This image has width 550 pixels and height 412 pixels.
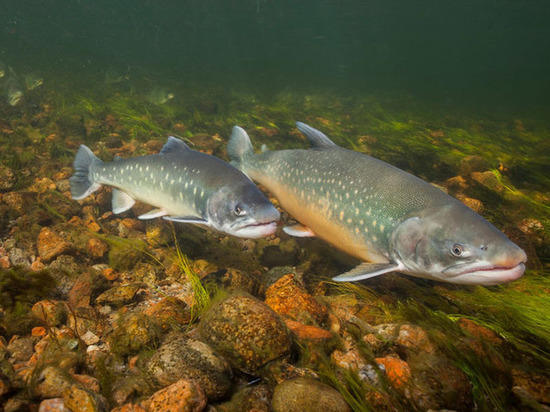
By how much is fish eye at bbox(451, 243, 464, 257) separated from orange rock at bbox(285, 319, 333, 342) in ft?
4.52

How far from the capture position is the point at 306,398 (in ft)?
6.04

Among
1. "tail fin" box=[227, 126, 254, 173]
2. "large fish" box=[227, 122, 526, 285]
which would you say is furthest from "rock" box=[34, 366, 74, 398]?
"tail fin" box=[227, 126, 254, 173]

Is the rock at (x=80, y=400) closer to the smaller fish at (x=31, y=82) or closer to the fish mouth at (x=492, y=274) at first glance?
the fish mouth at (x=492, y=274)

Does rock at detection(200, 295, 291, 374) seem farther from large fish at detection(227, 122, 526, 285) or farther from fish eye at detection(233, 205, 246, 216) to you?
fish eye at detection(233, 205, 246, 216)

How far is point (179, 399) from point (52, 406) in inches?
27.6

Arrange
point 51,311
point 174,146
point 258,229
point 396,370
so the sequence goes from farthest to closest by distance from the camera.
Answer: point 174,146 < point 258,229 < point 51,311 < point 396,370

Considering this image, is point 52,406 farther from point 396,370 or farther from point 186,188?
point 186,188

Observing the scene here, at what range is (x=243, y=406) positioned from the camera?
1.96 m

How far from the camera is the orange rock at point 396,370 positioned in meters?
2.12

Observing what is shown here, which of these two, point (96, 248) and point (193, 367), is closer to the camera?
point (193, 367)

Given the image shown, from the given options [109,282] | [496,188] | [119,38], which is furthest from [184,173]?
[119,38]

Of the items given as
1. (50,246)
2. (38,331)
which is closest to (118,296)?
(38,331)

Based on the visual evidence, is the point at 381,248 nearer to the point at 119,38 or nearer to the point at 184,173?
the point at 184,173

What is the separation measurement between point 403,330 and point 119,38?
4929 inches
